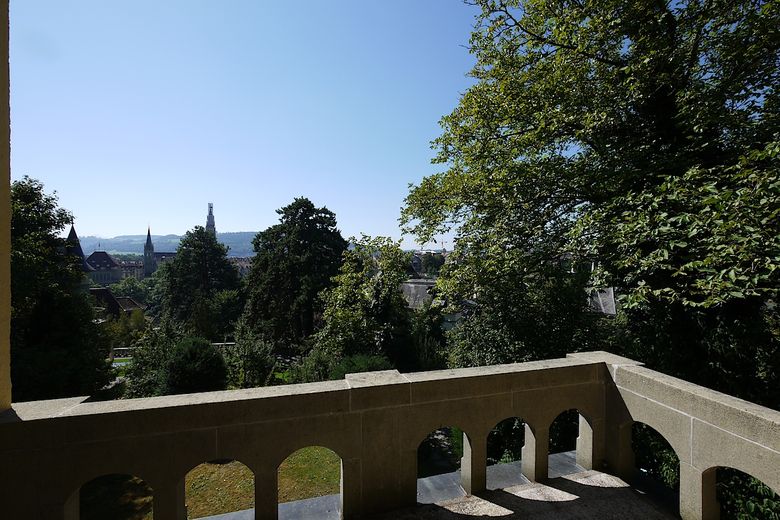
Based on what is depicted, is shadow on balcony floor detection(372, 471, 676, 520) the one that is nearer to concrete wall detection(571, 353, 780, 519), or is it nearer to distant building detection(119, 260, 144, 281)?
concrete wall detection(571, 353, 780, 519)

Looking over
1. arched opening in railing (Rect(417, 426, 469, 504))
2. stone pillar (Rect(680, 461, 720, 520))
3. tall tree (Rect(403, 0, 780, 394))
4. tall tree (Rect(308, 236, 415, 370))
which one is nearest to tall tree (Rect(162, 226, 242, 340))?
tall tree (Rect(308, 236, 415, 370))

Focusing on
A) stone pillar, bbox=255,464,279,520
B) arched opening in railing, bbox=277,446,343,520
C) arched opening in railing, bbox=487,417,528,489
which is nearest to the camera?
stone pillar, bbox=255,464,279,520

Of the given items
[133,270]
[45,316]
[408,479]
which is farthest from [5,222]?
[133,270]

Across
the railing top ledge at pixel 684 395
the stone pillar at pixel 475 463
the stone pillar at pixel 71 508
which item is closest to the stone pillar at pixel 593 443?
the railing top ledge at pixel 684 395

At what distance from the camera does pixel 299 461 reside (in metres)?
12.0

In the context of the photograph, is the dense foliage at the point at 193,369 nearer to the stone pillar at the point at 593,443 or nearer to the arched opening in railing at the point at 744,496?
the stone pillar at the point at 593,443

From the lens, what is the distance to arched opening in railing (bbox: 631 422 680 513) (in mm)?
3676

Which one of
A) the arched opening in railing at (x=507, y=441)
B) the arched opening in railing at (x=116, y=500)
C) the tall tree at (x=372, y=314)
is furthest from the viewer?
the tall tree at (x=372, y=314)

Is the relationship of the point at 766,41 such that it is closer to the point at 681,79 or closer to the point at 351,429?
the point at 681,79

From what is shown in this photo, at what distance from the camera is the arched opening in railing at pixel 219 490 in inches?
360

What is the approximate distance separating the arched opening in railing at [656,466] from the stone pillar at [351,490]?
8.80 ft

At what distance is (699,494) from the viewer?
312 cm

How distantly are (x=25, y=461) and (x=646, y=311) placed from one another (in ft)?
33.3

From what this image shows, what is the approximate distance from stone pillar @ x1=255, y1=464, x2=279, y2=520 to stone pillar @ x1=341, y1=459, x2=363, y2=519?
1.74 feet
